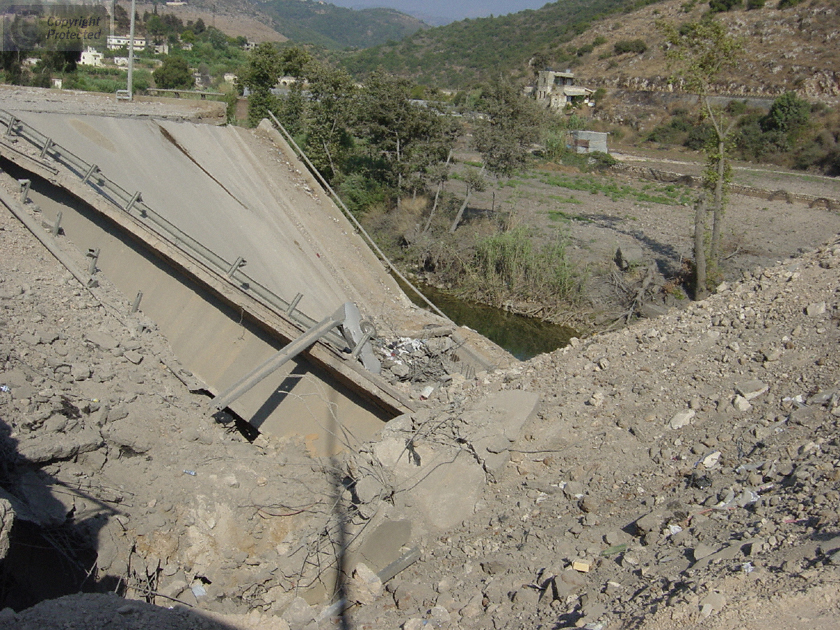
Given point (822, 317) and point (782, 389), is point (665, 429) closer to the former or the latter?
point (782, 389)

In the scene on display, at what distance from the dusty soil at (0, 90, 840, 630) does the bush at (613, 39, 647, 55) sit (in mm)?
62124

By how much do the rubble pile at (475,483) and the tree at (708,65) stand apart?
10225 mm

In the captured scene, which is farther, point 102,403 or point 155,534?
point 102,403

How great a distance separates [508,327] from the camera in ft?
61.7

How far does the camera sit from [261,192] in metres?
15.1

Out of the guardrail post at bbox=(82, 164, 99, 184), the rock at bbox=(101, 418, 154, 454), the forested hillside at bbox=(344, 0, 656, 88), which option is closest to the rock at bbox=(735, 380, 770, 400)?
the rock at bbox=(101, 418, 154, 454)

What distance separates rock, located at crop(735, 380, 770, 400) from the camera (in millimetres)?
6586

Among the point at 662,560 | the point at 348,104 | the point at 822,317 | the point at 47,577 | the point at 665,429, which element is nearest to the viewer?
the point at 662,560

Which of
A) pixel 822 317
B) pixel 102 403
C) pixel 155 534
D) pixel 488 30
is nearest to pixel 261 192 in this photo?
pixel 102 403

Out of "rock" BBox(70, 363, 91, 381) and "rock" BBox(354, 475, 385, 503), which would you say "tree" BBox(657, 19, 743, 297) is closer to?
"rock" BBox(354, 475, 385, 503)

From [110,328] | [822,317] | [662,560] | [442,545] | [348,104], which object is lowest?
[442,545]

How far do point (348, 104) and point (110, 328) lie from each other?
1535cm

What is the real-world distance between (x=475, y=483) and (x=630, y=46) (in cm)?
6707

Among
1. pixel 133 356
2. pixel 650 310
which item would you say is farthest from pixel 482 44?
pixel 133 356
